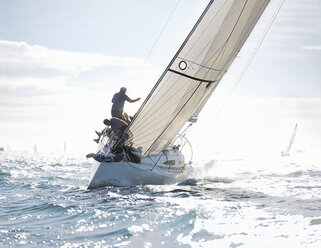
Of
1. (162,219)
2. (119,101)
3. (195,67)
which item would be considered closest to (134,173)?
(119,101)

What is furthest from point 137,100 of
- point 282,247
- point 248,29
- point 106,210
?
point 282,247

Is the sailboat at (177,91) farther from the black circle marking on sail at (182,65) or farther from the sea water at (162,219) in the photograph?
the sea water at (162,219)

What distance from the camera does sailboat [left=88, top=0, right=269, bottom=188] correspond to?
10297 millimetres

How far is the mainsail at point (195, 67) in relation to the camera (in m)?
10.3

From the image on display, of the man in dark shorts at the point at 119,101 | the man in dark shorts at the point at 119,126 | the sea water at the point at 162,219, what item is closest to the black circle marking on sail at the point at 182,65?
the man in dark shorts at the point at 119,101

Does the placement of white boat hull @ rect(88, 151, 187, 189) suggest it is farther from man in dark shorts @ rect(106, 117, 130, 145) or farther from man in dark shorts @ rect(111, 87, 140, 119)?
man in dark shorts @ rect(111, 87, 140, 119)

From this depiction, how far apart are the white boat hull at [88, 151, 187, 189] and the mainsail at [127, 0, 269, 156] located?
2.08 ft

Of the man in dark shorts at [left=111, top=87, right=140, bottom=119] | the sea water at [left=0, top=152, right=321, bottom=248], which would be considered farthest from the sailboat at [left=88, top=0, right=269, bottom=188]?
the man in dark shorts at [left=111, top=87, right=140, bottom=119]

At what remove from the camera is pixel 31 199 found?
33.1 feet

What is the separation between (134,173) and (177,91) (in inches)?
107

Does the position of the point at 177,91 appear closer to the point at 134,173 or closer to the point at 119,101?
the point at 119,101

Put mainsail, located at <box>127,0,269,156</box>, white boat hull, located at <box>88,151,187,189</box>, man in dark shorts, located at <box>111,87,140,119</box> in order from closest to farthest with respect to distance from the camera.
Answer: mainsail, located at <box>127,0,269,156</box> → white boat hull, located at <box>88,151,187,189</box> → man in dark shorts, located at <box>111,87,140,119</box>

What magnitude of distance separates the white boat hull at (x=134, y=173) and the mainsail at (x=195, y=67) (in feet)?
2.08

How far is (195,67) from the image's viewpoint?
414 inches
